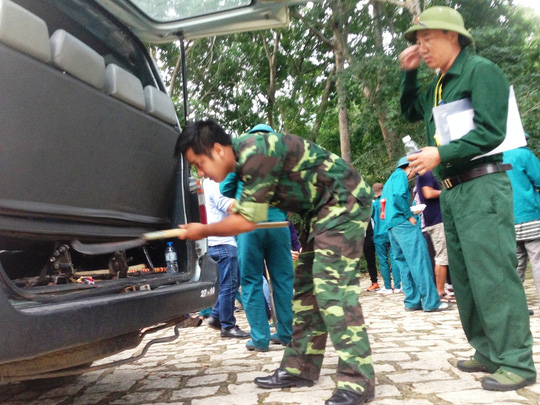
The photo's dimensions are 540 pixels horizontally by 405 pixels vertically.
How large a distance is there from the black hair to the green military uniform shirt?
1147mm

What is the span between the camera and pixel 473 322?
3.05m

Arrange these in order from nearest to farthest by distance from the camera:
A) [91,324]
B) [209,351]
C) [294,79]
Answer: [91,324], [209,351], [294,79]

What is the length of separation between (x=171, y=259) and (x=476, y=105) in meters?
2.07

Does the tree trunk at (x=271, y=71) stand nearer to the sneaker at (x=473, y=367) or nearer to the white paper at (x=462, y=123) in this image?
the white paper at (x=462, y=123)

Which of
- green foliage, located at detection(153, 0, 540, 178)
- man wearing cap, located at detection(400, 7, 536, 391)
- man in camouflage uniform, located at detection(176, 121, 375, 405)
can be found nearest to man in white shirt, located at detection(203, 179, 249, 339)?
man in camouflage uniform, located at detection(176, 121, 375, 405)

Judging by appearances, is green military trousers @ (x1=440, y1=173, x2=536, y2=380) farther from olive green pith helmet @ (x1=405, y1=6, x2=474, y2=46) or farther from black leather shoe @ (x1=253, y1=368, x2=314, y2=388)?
black leather shoe @ (x1=253, y1=368, x2=314, y2=388)

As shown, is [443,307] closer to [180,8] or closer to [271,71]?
[180,8]

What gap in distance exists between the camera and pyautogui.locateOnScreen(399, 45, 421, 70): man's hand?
308 centimetres

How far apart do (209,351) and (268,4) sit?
299 cm

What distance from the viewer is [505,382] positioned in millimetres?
2604

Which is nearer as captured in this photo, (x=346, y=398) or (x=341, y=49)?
(x=346, y=398)

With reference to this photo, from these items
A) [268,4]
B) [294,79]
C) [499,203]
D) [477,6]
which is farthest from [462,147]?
[294,79]

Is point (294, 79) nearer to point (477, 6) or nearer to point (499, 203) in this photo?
point (477, 6)

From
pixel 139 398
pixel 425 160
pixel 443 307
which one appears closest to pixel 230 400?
pixel 139 398
